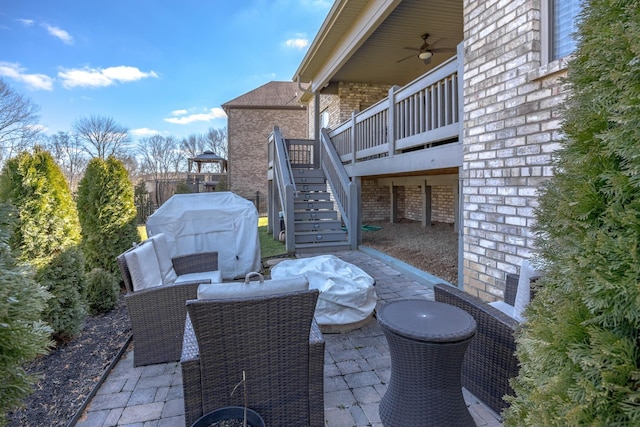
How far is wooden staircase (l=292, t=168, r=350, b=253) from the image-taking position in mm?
7164

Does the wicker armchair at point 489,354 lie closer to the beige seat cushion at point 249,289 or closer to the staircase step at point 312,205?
the beige seat cushion at point 249,289

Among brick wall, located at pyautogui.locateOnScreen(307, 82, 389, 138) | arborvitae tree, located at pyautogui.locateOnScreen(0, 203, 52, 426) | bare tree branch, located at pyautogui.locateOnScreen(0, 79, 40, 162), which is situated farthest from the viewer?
bare tree branch, located at pyautogui.locateOnScreen(0, 79, 40, 162)

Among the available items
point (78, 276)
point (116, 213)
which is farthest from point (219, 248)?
point (78, 276)

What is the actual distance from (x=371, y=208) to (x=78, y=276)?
840cm

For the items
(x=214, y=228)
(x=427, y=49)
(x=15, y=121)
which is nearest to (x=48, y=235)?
(x=214, y=228)

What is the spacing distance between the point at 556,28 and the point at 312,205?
18.8 feet

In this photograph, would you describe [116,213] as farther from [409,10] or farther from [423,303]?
[409,10]

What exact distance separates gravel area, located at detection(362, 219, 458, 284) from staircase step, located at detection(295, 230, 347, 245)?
1.82 ft

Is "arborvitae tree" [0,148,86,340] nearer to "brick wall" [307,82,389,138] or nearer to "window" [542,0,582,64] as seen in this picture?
→ "window" [542,0,582,64]

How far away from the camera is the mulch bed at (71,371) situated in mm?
2188

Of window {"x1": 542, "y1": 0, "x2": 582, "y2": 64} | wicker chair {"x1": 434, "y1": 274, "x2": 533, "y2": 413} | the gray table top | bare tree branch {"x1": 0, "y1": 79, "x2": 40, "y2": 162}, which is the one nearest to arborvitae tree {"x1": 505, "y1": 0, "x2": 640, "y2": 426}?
the gray table top

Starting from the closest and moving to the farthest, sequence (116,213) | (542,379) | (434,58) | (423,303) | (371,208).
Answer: (542,379)
(423,303)
(116,213)
(434,58)
(371,208)

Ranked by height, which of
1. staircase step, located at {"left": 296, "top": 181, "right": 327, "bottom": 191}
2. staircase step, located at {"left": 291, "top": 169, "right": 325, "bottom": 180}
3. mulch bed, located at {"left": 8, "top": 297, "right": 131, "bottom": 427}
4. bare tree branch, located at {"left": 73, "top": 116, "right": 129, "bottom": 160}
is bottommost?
mulch bed, located at {"left": 8, "top": 297, "right": 131, "bottom": 427}

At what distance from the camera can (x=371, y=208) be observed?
1064cm
